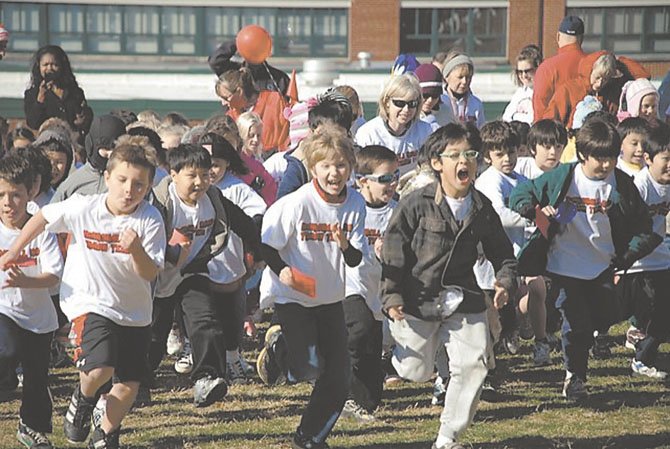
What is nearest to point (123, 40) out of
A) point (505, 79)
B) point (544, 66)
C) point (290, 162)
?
point (505, 79)

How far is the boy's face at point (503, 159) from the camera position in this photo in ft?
31.4

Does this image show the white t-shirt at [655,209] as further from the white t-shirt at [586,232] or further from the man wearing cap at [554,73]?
the man wearing cap at [554,73]

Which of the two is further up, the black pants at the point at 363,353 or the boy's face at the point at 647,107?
the boy's face at the point at 647,107

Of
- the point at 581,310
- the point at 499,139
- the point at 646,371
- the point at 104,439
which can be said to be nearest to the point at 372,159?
the point at 499,139

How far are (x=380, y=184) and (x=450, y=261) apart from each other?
1.06 m

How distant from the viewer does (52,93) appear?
496 inches

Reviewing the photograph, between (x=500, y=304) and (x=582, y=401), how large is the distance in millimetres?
1880

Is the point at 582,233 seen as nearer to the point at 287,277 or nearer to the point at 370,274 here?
the point at 370,274

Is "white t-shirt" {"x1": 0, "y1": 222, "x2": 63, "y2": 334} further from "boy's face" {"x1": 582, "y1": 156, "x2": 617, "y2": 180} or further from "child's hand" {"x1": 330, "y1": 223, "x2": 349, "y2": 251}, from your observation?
"boy's face" {"x1": 582, "y1": 156, "x2": 617, "y2": 180}

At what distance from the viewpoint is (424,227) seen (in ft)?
24.2

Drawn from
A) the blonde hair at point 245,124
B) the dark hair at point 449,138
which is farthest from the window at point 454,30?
the dark hair at point 449,138

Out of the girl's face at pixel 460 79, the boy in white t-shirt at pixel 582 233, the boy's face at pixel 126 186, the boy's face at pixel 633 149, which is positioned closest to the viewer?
the boy's face at pixel 126 186

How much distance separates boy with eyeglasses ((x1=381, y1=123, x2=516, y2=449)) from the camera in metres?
7.31

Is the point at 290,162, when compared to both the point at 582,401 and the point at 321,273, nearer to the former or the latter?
the point at 321,273
